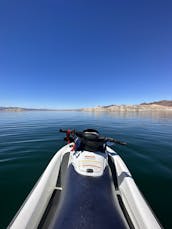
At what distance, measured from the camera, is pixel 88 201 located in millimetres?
1519

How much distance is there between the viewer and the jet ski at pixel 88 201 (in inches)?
51.4

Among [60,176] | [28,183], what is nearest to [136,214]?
[60,176]

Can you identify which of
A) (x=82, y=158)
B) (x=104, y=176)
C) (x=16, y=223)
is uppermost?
(x=82, y=158)

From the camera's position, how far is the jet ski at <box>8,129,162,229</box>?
4.28 feet

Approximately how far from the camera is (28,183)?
123 inches

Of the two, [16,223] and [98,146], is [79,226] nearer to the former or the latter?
[16,223]

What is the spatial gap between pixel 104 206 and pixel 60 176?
1728 millimetres

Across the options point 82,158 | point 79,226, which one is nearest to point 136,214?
point 79,226

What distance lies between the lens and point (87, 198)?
157 centimetres

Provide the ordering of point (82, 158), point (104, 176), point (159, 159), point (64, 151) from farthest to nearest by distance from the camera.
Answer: point (159, 159)
point (64, 151)
point (82, 158)
point (104, 176)

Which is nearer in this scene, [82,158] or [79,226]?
[79,226]

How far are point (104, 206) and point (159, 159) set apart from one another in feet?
14.6

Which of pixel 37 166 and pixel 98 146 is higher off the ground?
pixel 98 146

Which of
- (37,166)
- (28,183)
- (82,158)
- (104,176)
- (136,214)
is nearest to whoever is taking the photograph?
(136,214)
